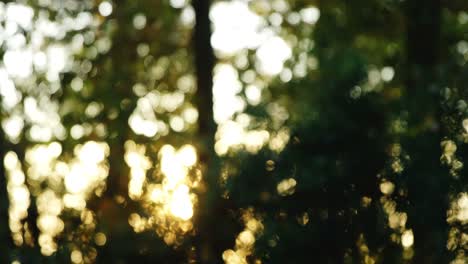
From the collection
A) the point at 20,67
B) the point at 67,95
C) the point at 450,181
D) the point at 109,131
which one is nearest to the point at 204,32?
the point at 109,131

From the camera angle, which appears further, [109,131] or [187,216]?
[109,131]

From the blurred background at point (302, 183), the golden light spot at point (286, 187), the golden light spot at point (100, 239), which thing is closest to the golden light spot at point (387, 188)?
Result: the blurred background at point (302, 183)

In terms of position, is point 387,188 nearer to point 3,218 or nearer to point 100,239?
point 100,239

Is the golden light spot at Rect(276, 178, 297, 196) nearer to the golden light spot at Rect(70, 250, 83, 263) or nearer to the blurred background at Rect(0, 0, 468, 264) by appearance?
the blurred background at Rect(0, 0, 468, 264)

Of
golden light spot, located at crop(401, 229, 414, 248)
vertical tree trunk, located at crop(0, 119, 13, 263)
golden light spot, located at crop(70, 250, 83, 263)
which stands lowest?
vertical tree trunk, located at crop(0, 119, 13, 263)

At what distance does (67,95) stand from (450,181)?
29.0 feet

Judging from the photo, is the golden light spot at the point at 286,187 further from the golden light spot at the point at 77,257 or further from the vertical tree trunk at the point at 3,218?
the vertical tree trunk at the point at 3,218

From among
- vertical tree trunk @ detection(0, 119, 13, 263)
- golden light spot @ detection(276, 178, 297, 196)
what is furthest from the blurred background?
vertical tree trunk @ detection(0, 119, 13, 263)

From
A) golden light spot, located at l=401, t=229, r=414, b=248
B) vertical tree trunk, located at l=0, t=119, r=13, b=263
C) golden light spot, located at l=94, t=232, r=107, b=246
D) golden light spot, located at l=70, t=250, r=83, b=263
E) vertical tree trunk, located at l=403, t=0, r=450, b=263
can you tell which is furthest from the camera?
vertical tree trunk, located at l=0, t=119, r=13, b=263

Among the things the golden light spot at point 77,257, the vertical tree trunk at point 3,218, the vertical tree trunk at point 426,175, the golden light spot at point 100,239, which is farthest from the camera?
the vertical tree trunk at point 3,218

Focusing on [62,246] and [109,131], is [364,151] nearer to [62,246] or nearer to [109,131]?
[62,246]

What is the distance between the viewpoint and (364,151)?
6.77 m

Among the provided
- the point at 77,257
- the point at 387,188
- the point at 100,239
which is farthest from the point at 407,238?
the point at 77,257

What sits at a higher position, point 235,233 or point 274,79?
point 274,79
